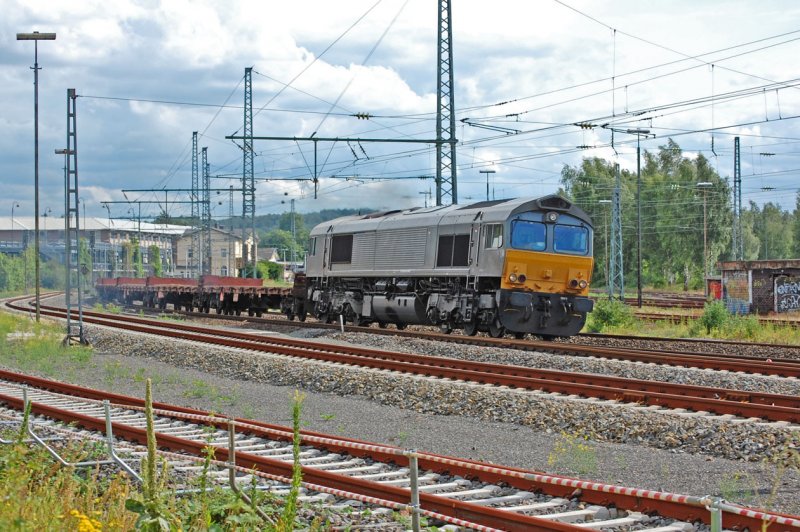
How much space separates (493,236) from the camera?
22938mm

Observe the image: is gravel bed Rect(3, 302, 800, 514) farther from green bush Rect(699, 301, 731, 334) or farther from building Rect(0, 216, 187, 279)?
building Rect(0, 216, 187, 279)

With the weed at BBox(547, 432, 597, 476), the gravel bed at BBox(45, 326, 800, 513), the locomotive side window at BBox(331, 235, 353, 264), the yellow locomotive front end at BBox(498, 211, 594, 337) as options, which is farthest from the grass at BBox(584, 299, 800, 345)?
the weed at BBox(547, 432, 597, 476)

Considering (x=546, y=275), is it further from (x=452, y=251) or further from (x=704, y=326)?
(x=704, y=326)

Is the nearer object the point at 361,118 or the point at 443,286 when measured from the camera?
the point at 443,286

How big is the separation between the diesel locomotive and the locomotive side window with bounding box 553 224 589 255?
0.08 feet

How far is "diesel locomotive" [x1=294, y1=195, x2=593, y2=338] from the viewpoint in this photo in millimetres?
22766

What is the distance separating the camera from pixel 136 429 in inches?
444

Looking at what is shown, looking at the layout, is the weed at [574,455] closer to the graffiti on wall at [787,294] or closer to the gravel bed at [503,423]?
the gravel bed at [503,423]

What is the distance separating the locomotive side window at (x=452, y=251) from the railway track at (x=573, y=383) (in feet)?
14.0

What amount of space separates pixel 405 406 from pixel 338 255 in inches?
628

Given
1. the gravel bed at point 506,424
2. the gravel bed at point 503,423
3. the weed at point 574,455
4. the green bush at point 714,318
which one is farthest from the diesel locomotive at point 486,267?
the weed at point 574,455

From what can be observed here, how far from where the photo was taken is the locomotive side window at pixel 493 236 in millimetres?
22719

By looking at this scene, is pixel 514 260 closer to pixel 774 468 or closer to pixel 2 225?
pixel 774 468

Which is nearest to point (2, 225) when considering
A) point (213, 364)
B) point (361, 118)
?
point (361, 118)
